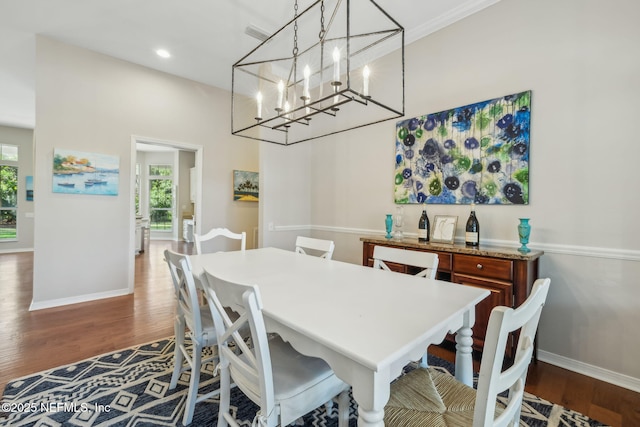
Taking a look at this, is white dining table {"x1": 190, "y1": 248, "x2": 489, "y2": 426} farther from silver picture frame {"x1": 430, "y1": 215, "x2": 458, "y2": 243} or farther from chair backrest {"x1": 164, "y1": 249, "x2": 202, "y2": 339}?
silver picture frame {"x1": 430, "y1": 215, "x2": 458, "y2": 243}

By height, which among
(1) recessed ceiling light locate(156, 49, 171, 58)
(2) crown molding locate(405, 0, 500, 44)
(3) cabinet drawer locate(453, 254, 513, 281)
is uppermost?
(1) recessed ceiling light locate(156, 49, 171, 58)

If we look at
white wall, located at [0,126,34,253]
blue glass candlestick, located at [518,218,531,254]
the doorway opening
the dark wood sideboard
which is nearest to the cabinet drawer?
the dark wood sideboard

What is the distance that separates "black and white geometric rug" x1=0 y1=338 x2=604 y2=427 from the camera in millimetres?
1614

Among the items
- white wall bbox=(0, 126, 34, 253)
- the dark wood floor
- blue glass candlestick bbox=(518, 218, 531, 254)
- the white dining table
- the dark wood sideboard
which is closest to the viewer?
the white dining table

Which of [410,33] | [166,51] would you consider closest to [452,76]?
Result: [410,33]

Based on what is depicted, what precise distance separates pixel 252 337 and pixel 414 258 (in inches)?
49.7

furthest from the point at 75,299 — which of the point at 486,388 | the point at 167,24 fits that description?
the point at 486,388

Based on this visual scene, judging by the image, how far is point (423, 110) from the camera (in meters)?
2.99

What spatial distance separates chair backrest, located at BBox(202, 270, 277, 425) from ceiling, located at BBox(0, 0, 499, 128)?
270cm

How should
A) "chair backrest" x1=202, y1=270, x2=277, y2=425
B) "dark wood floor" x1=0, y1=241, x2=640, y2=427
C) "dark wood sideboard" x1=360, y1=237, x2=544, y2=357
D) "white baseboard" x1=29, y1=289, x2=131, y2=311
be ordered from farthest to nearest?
"white baseboard" x1=29, y1=289, x2=131, y2=311 → "dark wood sideboard" x1=360, y1=237, x2=544, y2=357 → "dark wood floor" x1=0, y1=241, x2=640, y2=427 → "chair backrest" x1=202, y1=270, x2=277, y2=425

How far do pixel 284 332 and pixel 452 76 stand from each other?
2.85 m

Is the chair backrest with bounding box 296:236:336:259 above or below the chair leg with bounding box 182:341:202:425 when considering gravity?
above

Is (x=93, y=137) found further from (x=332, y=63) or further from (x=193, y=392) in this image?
(x=193, y=392)

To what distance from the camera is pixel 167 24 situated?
303cm
